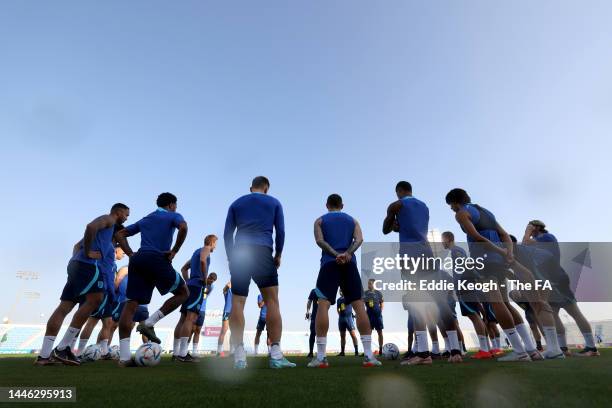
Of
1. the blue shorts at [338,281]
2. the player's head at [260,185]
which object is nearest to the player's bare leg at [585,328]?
the blue shorts at [338,281]

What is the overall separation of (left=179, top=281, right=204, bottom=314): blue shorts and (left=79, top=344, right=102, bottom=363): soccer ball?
178cm

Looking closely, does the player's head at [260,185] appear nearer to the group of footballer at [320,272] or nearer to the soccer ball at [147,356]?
the group of footballer at [320,272]

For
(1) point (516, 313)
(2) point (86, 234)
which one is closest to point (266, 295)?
(2) point (86, 234)

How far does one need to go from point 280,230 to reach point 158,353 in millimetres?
2921

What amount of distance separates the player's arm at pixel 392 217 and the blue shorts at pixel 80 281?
5011 millimetres

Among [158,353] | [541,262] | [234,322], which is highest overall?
[541,262]

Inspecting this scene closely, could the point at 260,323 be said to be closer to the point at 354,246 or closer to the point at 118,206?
the point at 118,206

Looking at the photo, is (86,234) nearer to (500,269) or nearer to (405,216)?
(405,216)

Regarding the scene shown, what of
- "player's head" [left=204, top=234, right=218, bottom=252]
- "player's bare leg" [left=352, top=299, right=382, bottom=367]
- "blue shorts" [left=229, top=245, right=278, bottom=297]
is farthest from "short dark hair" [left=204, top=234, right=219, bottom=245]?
"player's bare leg" [left=352, top=299, right=382, bottom=367]

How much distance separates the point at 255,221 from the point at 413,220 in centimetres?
248

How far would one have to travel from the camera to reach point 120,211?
271 inches

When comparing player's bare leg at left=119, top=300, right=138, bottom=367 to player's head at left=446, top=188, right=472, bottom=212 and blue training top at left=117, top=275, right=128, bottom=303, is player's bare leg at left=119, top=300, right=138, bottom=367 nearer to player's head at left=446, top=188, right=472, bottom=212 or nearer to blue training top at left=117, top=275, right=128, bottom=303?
blue training top at left=117, top=275, right=128, bottom=303

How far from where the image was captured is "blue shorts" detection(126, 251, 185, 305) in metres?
5.56

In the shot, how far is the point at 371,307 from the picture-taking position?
42.0 ft
